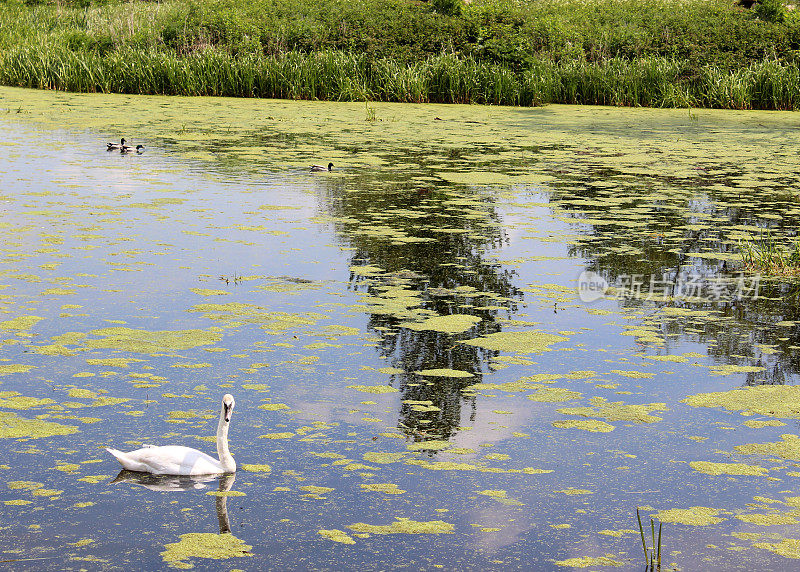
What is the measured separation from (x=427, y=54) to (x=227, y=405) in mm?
18330

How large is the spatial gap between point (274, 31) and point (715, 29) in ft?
33.3

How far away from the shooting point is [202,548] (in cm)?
331

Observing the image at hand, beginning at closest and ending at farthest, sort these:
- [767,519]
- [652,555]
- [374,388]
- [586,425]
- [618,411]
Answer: [652,555], [767,519], [586,425], [618,411], [374,388]

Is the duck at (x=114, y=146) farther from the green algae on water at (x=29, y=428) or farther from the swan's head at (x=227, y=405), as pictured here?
the swan's head at (x=227, y=405)

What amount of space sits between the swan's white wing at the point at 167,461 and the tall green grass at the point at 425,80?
16.0 metres

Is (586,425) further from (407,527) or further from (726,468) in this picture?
(407,527)

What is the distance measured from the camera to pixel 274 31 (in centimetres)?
2253

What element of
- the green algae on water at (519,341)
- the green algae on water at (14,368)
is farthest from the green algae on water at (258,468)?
the green algae on water at (519,341)

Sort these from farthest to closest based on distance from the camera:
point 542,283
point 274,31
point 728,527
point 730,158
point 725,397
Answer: point 274,31
point 730,158
point 542,283
point 725,397
point 728,527

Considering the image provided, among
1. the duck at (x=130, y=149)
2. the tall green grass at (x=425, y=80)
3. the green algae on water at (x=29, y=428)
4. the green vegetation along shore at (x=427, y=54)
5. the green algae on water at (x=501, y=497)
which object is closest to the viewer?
the green algae on water at (x=501, y=497)

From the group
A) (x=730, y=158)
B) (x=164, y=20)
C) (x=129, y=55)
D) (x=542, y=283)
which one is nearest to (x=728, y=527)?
(x=542, y=283)

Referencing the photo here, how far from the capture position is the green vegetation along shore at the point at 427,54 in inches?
766

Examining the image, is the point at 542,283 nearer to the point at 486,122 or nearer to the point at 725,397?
the point at 725,397

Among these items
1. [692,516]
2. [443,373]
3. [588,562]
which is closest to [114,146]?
[443,373]
